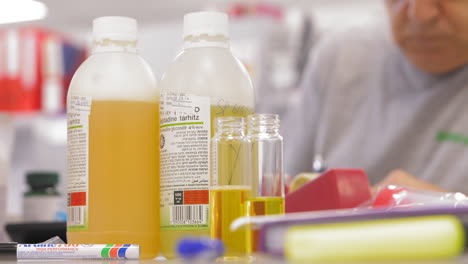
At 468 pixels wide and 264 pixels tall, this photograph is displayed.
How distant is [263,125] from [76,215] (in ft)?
0.62

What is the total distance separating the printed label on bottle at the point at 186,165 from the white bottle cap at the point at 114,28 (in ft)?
0.30

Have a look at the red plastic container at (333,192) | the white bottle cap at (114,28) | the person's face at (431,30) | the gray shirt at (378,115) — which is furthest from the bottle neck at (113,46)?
the gray shirt at (378,115)

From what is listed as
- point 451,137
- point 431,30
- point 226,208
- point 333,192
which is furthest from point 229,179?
point 451,137

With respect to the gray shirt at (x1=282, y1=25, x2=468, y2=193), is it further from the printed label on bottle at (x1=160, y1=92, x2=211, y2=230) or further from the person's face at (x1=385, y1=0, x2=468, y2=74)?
the printed label on bottle at (x1=160, y1=92, x2=211, y2=230)

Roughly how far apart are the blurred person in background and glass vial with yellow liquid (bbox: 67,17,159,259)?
0.68 meters

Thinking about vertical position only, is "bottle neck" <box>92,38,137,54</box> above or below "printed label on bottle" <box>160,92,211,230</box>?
above

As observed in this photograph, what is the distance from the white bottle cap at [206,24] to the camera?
1.99ft

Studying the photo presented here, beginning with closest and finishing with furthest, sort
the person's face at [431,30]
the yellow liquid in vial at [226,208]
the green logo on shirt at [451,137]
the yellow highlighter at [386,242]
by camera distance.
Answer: the yellow highlighter at [386,242] → the yellow liquid in vial at [226,208] → the person's face at [431,30] → the green logo on shirt at [451,137]

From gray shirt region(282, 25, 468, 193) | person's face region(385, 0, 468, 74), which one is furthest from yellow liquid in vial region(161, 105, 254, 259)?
gray shirt region(282, 25, 468, 193)

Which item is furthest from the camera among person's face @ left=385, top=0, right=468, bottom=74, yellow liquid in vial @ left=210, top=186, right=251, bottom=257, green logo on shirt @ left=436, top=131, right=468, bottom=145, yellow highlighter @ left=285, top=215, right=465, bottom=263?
green logo on shirt @ left=436, top=131, right=468, bottom=145

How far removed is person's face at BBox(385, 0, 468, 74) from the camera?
115 centimetres

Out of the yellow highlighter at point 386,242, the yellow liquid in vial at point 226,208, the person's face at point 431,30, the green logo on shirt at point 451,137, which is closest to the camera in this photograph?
the yellow highlighter at point 386,242

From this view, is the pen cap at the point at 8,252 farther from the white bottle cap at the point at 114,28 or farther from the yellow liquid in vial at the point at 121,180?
the white bottle cap at the point at 114,28

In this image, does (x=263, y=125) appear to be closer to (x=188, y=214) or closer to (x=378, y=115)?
(x=188, y=214)
